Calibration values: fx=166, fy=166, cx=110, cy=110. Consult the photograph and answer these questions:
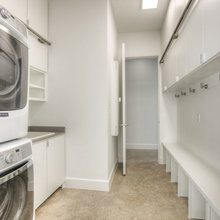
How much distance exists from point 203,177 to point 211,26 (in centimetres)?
131

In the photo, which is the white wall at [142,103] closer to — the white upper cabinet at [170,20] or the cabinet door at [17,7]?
the white upper cabinet at [170,20]

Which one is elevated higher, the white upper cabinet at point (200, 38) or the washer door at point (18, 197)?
the white upper cabinet at point (200, 38)

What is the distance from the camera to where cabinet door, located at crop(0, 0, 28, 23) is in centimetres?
176

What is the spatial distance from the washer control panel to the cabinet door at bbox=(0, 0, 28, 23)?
157cm

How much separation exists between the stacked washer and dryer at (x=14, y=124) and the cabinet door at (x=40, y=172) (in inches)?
28.1

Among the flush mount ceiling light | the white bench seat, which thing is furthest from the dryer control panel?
the flush mount ceiling light

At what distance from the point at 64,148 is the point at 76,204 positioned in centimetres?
78

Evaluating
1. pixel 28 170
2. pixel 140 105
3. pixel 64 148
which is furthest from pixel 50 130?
pixel 140 105

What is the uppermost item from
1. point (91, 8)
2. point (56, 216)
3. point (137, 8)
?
point (137, 8)

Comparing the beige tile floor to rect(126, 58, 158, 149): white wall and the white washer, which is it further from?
rect(126, 58, 158, 149): white wall

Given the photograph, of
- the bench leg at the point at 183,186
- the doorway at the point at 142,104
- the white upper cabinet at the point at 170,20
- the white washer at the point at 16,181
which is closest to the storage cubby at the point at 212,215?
the bench leg at the point at 183,186

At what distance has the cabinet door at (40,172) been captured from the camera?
179 centimetres

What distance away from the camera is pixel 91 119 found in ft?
8.02

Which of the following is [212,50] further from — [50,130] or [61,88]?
[50,130]
